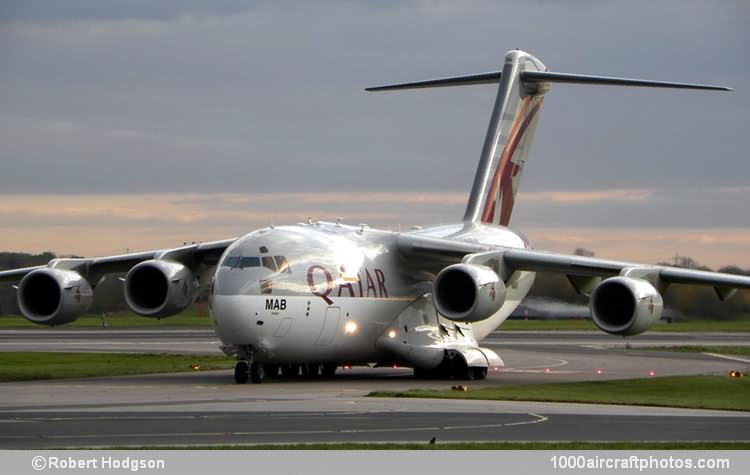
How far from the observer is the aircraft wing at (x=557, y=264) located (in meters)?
32.2

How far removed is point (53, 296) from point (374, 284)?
7.98m

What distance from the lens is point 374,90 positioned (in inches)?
1610

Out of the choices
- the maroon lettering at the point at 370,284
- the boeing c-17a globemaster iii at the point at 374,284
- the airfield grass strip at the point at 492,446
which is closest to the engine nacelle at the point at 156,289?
the boeing c-17a globemaster iii at the point at 374,284

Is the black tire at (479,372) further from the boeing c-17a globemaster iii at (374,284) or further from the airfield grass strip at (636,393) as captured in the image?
the airfield grass strip at (636,393)

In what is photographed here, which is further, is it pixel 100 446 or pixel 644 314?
pixel 644 314

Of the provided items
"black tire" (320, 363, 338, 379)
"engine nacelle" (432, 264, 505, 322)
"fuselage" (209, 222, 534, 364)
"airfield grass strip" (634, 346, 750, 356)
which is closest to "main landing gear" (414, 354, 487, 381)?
"fuselage" (209, 222, 534, 364)

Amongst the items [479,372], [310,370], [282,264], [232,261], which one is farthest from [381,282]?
[232,261]

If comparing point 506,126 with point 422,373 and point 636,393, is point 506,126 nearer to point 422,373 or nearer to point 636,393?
point 422,373

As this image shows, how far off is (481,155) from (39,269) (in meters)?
12.7

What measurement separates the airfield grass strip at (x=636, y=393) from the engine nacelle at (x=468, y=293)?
198 centimetres

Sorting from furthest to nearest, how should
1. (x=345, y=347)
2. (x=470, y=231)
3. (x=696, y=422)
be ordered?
(x=470, y=231) < (x=345, y=347) < (x=696, y=422)

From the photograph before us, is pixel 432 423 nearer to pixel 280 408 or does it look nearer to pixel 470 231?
pixel 280 408

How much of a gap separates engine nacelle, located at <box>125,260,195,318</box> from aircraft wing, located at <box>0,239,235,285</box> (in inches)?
31.1
